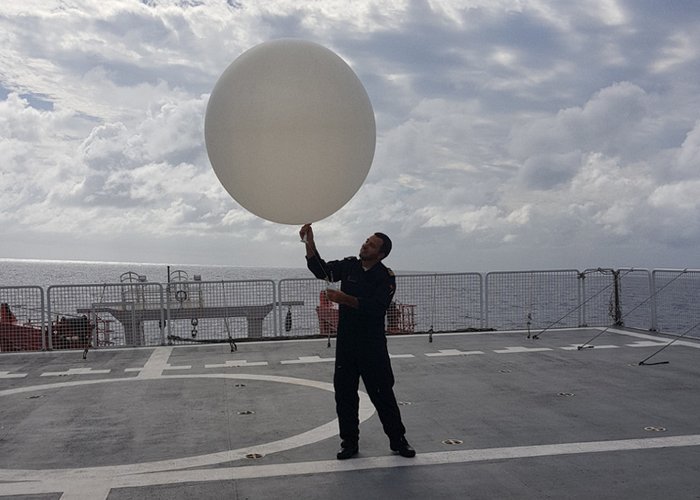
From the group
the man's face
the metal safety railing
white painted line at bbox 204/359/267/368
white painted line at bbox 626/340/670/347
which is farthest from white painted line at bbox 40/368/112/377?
white painted line at bbox 626/340/670/347

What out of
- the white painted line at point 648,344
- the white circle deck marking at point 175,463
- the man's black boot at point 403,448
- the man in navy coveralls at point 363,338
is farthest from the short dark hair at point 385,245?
the white painted line at point 648,344

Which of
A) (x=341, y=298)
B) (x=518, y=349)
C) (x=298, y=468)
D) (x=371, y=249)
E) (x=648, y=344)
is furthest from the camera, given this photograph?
(x=648, y=344)

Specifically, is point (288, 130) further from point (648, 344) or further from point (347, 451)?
point (648, 344)

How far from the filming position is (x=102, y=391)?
899 cm

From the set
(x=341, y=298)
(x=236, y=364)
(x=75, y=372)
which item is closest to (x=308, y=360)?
(x=236, y=364)

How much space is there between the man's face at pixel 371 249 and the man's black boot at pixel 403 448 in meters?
1.62

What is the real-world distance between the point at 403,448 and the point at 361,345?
0.98m

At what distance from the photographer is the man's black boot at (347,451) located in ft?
19.3

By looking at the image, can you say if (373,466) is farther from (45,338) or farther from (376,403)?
(45,338)

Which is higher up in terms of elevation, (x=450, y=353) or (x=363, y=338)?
(x=363, y=338)

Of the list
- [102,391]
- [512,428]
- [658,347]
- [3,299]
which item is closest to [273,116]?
[512,428]

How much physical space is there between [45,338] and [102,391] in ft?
17.3

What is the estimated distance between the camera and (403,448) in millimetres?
5910

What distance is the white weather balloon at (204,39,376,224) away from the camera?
4.91 meters
